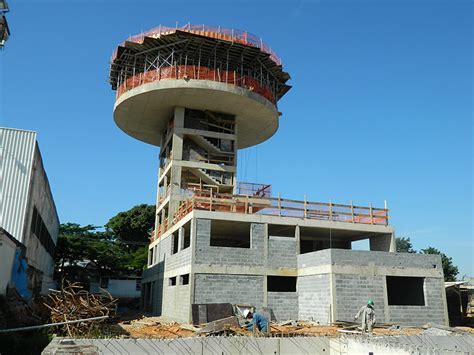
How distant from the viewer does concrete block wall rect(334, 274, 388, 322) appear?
2236cm

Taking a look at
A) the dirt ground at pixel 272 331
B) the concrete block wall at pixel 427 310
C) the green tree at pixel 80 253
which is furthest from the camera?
the green tree at pixel 80 253

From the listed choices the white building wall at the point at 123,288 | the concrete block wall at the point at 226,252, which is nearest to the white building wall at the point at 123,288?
the white building wall at the point at 123,288

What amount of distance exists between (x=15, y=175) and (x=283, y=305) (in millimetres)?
15748

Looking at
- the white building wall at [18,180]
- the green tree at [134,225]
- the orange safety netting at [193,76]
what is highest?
the orange safety netting at [193,76]

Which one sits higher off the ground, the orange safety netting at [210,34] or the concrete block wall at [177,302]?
the orange safety netting at [210,34]

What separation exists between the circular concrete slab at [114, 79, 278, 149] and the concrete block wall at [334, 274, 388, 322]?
16164 millimetres

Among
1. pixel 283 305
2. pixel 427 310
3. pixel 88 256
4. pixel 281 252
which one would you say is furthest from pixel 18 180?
pixel 88 256

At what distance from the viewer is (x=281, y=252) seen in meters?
25.8

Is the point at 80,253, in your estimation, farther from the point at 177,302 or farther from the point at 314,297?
the point at 314,297

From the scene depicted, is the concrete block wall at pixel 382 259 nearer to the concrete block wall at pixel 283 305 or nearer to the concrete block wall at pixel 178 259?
the concrete block wall at pixel 283 305

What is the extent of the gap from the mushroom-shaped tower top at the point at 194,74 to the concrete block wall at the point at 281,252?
1226 centimetres

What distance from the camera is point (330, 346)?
16797 mm

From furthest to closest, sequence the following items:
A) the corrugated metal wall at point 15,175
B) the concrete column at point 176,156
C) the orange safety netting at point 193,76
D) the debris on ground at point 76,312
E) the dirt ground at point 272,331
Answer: the concrete column at point 176,156
the orange safety netting at point 193,76
the corrugated metal wall at point 15,175
the dirt ground at point 272,331
the debris on ground at point 76,312

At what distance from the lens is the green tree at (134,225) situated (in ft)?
212
